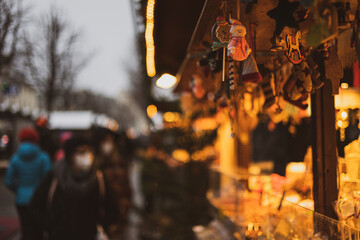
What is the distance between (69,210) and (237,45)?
10.6 feet

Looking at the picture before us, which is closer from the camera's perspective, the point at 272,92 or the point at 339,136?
the point at 339,136

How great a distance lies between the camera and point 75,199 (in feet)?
14.5

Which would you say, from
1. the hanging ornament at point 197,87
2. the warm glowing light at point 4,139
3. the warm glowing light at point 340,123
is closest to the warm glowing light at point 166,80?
the hanging ornament at point 197,87

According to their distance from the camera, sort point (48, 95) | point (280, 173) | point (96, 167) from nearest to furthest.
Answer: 1. point (96, 167)
2. point (280, 173)
3. point (48, 95)

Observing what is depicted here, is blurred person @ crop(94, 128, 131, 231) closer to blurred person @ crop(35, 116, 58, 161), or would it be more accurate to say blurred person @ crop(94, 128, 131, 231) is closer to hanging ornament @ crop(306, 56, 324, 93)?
blurred person @ crop(35, 116, 58, 161)

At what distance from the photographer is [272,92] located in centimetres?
337

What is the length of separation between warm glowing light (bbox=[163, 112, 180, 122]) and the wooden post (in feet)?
25.0

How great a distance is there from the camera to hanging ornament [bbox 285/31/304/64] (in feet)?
7.12

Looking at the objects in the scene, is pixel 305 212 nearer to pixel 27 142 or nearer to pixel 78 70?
pixel 27 142

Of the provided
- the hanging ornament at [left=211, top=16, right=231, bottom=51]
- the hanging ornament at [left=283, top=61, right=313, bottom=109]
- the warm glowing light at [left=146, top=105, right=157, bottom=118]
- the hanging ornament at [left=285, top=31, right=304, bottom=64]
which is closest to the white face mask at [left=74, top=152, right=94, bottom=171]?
the hanging ornament at [left=283, top=61, right=313, bottom=109]

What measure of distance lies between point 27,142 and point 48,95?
9.27 metres

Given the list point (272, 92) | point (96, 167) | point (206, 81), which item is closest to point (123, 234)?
point (96, 167)

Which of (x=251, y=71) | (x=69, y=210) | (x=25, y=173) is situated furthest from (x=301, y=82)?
(x=25, y=173)

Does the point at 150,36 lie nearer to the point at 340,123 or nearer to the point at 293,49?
the point at 293,49
